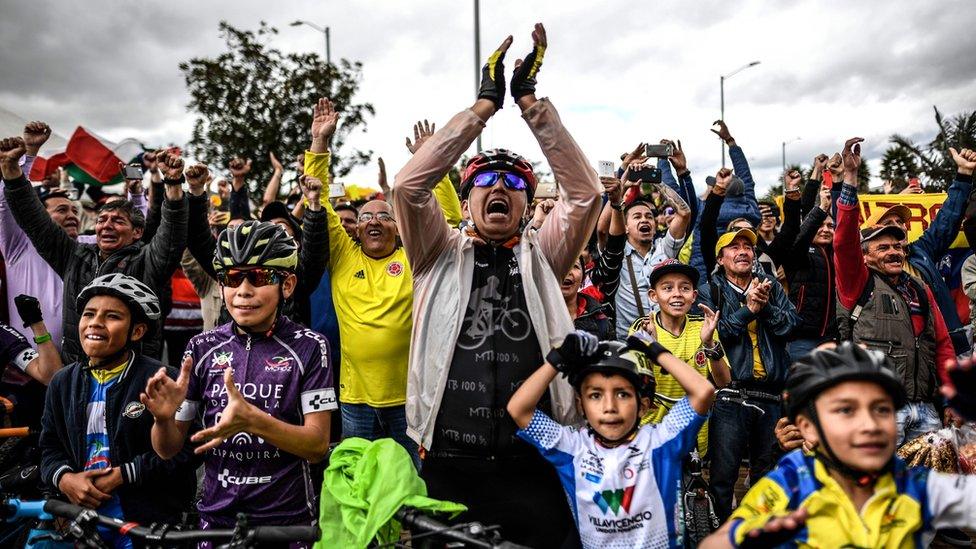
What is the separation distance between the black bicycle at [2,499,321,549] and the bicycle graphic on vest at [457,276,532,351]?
3.36ft

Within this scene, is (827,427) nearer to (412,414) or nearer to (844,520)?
(844,520)

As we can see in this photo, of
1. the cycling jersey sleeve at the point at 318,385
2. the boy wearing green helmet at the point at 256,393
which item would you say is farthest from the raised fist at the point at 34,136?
the cycling jersey sleeve at the point at 318,385

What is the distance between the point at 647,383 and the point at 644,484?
0.45 meters

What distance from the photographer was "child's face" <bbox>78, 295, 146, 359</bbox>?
10.0ft

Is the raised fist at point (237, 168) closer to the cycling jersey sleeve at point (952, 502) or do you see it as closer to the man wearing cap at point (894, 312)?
the man wearing cap at point (894, 312)

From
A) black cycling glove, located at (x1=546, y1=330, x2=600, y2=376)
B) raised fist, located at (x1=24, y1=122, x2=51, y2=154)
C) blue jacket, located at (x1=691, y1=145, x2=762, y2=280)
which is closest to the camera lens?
black cycling glove, located at (x1=546, y1=330, x2=600, y2=376)

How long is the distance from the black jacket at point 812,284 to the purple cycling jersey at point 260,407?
4147mm

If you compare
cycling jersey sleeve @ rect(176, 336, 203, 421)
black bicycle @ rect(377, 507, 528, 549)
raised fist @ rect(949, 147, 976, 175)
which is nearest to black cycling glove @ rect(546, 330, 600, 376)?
black bicycle @ rect(377, 507, 528, 549)

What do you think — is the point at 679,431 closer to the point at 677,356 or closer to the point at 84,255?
the point at 677,356

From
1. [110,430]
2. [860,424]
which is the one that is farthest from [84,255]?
[860,424]

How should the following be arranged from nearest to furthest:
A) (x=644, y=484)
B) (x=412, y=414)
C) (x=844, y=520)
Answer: (x=844, y=520), (x=644, y=484), (x=412, y=414)

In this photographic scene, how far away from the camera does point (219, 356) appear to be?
9.34 feet

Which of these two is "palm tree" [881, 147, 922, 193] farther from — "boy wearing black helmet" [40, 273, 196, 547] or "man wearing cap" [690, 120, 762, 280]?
"boy wearing black helmet" [40, 273, 196, 547]

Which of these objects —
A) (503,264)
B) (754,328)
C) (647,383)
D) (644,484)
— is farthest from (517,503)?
(754,328)
